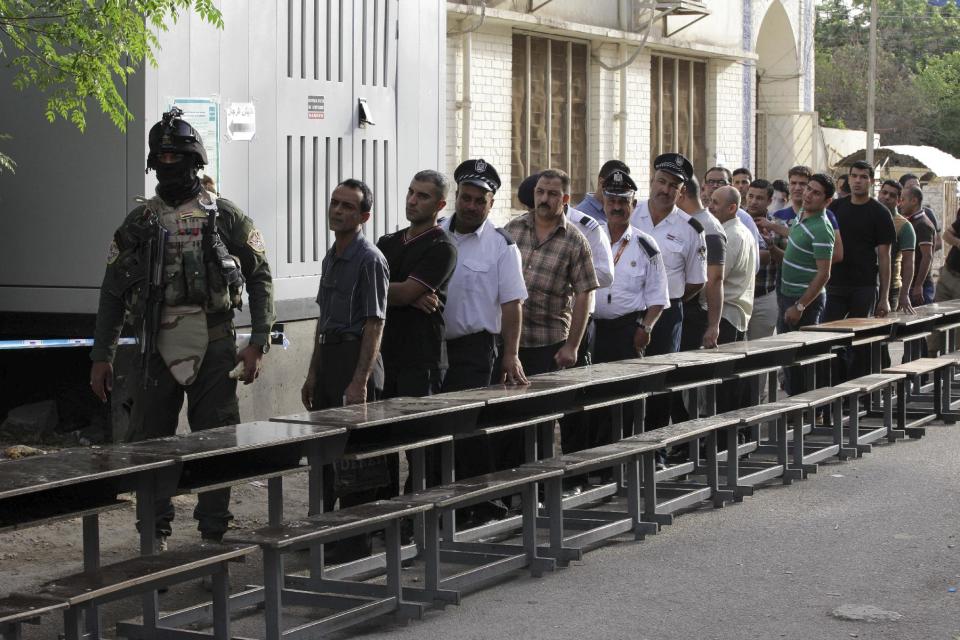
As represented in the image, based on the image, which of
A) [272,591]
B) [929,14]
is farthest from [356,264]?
[929,14]

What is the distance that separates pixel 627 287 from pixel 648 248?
0.28m

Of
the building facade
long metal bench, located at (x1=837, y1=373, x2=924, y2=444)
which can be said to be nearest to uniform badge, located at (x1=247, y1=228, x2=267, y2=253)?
long metal bench, located at (x1=837, y1=373, x2=924, y2=444)

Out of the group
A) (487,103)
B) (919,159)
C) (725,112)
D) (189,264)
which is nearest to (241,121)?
(189,264)

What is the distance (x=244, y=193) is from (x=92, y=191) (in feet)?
3.55

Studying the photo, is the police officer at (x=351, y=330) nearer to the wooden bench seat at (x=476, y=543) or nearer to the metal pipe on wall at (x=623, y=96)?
the wooden bench seat at (x=476, y=543)

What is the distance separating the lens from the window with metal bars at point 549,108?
20812mm

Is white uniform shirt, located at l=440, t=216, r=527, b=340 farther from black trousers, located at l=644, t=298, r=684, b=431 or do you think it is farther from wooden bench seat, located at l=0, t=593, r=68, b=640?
wooden bench seat, located at l=0, t=593, r=68, b=640

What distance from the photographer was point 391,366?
8.35 meters

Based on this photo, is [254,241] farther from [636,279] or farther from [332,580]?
[636,279]

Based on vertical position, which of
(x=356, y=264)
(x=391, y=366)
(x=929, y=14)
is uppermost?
(x=929, y=14)

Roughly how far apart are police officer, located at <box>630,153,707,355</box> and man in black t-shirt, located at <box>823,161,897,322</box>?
291 centimetres

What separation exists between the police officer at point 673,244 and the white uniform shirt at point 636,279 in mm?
468

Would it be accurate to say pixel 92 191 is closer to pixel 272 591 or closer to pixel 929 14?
pixel 272 591

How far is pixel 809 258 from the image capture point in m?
12.6
